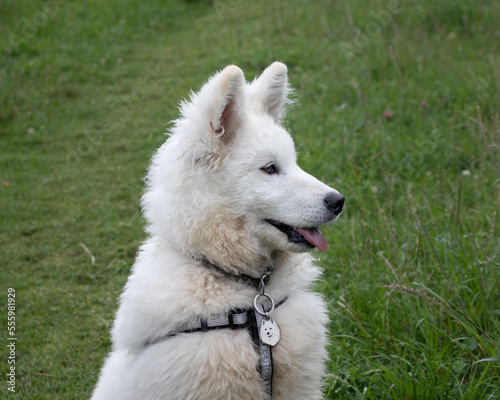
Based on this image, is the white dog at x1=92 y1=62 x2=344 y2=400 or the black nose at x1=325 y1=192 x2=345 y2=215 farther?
the black nose at x1=325 y1=192 x2=345 y2=215

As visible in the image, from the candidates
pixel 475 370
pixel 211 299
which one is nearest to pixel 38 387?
pixel 211 299

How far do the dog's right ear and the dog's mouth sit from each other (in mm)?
496

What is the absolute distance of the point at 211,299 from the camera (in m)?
2.39

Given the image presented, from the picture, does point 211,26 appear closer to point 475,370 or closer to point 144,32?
point 144,32

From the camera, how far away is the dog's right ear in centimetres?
235

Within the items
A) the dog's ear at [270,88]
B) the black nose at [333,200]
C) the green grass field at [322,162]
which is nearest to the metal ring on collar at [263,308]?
the black nose at [333,200]

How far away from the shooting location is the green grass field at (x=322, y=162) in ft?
10.4

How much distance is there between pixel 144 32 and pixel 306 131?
532cm

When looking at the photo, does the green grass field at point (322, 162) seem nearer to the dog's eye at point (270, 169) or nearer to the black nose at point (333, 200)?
the black nose at point (333, 200)

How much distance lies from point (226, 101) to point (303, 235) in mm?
732

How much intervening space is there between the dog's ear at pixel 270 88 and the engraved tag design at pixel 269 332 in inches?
43.1

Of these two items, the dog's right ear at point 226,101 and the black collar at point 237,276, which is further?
the black collar at point 237,276

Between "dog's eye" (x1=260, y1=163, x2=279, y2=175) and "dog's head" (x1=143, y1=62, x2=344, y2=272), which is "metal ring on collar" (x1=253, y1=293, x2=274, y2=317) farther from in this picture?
"dog's eye" (x1=260, y1=163, x2=279, y2=175)

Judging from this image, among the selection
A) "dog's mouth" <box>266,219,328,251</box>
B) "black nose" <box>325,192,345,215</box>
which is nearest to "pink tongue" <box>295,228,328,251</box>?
"dog's mouth" <box>266,219,328,251</box>
